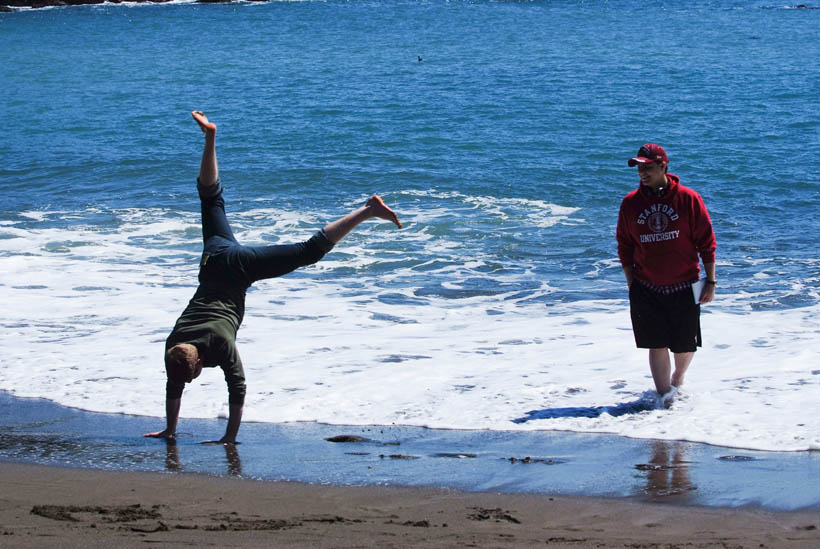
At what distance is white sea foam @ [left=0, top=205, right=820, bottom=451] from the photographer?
6.27 metres

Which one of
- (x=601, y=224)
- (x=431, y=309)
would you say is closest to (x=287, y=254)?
(x=431, y=309)

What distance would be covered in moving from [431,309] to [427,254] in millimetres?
2805

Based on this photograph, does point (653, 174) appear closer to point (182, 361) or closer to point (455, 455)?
point (455, 455)

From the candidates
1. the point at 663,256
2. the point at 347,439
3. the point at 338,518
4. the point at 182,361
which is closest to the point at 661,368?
the point at 663,256

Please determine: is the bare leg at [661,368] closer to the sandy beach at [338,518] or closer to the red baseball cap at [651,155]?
the red baseball cap at [651,155]

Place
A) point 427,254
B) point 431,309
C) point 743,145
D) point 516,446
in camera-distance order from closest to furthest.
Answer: point 516,446, point 431,309, point 427,254, point 743,145

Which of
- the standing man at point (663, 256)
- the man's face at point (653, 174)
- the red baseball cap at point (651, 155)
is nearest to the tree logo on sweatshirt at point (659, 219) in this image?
the standing man at point (663, 256)

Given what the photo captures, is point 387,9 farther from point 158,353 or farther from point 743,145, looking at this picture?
point 158,353

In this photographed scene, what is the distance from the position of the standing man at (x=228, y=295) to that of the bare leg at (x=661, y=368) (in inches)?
75.7

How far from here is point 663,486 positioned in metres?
4.68

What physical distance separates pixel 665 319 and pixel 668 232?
0.57 metres

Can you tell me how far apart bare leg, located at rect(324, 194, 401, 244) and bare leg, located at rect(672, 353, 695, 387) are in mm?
2087

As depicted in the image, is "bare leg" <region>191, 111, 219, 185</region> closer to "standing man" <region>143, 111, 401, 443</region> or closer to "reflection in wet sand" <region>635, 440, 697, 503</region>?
"standing man" <region>143, 111, 401, 443</region>

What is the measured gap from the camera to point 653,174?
5852 millimetres
